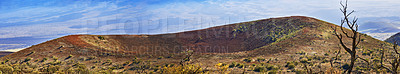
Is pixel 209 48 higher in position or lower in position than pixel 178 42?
lower

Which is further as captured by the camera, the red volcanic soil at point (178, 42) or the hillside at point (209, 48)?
the red volcanic soil at point (178, 42)

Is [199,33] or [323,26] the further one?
[199,33]

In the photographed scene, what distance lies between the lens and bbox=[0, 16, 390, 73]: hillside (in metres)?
24.7

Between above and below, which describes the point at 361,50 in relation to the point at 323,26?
below

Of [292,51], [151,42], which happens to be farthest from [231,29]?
[292,51]

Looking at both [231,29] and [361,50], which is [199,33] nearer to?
[231,29]

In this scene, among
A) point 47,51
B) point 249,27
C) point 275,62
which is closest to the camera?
point 275,62

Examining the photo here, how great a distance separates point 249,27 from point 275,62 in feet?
89.5

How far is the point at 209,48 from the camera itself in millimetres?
41125

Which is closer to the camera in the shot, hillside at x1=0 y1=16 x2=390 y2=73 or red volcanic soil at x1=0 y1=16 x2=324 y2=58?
hillside at x1=0 y1=16 x2=390 y2=73

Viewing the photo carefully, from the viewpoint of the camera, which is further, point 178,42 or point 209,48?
point 178,42

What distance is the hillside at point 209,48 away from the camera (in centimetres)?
2470

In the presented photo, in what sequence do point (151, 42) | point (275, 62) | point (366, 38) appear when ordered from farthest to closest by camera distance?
point (151, 42)
point (366, 38)
point (275, 62)

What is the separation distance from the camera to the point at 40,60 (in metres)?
27.5
